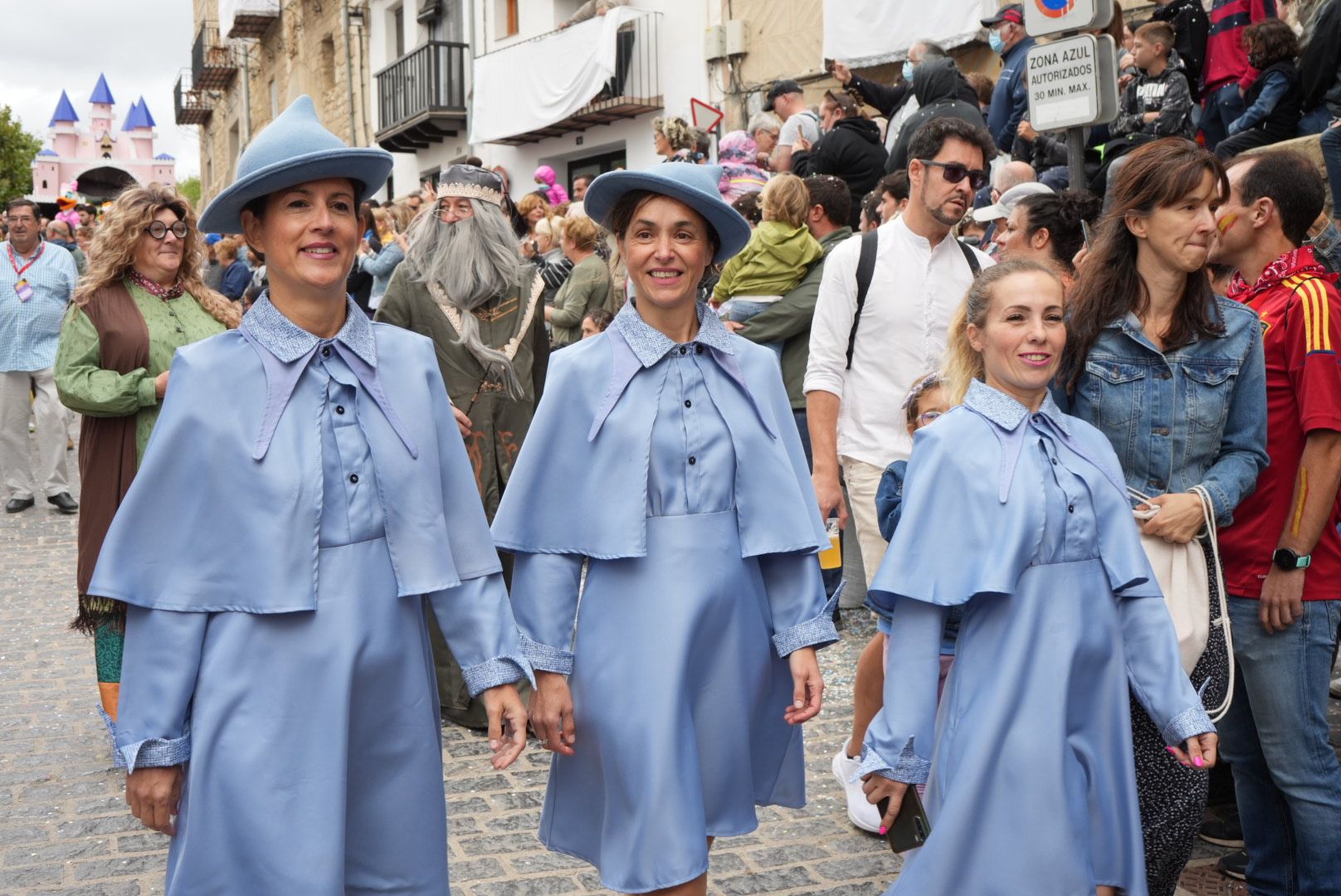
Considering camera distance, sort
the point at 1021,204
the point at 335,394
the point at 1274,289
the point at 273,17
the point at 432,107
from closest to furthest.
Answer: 1. the point at 335,394
2. the point at 1274,289
3. the point at 1021,204
4. the point at 432,107
5. the point at 273,17

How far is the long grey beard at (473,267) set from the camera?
608 centimetres

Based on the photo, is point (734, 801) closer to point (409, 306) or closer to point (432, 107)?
point (409, 306)

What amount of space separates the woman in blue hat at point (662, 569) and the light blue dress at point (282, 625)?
0.46 m

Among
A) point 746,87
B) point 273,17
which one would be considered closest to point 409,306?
point 746,87

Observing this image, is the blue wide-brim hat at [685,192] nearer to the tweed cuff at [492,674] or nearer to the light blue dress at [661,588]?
the light blue dress at [661,588]

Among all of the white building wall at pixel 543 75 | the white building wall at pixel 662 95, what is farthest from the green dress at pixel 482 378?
the white building wall at pixel 543 75

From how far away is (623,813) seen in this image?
322 cm

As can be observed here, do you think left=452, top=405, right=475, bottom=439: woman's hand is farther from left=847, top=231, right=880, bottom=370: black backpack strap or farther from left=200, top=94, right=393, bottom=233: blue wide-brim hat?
left=200, top=94, right=393, bottom=233: blue wide-brim hat

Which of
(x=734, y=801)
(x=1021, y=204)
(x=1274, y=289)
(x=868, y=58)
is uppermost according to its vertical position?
(x=868, y=58)

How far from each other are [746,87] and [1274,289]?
15060 millimetres

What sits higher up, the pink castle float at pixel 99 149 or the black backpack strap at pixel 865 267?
the pink castle float at pixel 99 149

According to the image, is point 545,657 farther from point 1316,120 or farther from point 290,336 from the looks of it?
point 1316,120

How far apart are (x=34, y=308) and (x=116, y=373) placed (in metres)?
7.52

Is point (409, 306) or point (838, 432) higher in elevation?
point (409, 306)
